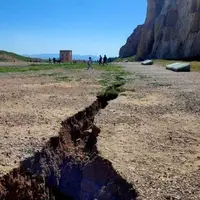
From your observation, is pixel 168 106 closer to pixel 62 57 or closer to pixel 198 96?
pixel 198 96

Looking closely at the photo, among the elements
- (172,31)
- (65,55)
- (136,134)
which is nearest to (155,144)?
(136,134)

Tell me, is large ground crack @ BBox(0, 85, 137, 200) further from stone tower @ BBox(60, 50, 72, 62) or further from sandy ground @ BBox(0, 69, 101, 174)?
stone tower @ BBox(60, 50, 72, 62)

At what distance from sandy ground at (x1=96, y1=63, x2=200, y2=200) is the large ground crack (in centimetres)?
21

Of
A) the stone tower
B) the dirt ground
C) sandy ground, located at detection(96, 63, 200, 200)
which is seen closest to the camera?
sandy ground, located at detection(96, 63, 200, 200)

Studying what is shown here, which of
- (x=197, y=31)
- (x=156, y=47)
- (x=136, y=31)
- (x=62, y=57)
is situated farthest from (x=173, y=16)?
(x=136, y=31)

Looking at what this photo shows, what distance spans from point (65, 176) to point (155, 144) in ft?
6.41

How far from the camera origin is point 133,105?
11.4 meters

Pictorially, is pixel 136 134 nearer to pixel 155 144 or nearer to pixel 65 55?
pixel 155 144

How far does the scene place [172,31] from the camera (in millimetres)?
68375

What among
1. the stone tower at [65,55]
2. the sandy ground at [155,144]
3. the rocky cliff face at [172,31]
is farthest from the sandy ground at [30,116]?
the stone tower at [65,55]

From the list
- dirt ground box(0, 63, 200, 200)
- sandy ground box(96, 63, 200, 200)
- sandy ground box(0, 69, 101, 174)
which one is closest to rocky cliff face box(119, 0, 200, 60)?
sandy ground box(0, 69, 101, 174)

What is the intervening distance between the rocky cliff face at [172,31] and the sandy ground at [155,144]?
4269cm

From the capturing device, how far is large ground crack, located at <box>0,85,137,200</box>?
211 inches

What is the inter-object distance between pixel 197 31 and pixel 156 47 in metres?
23.0
